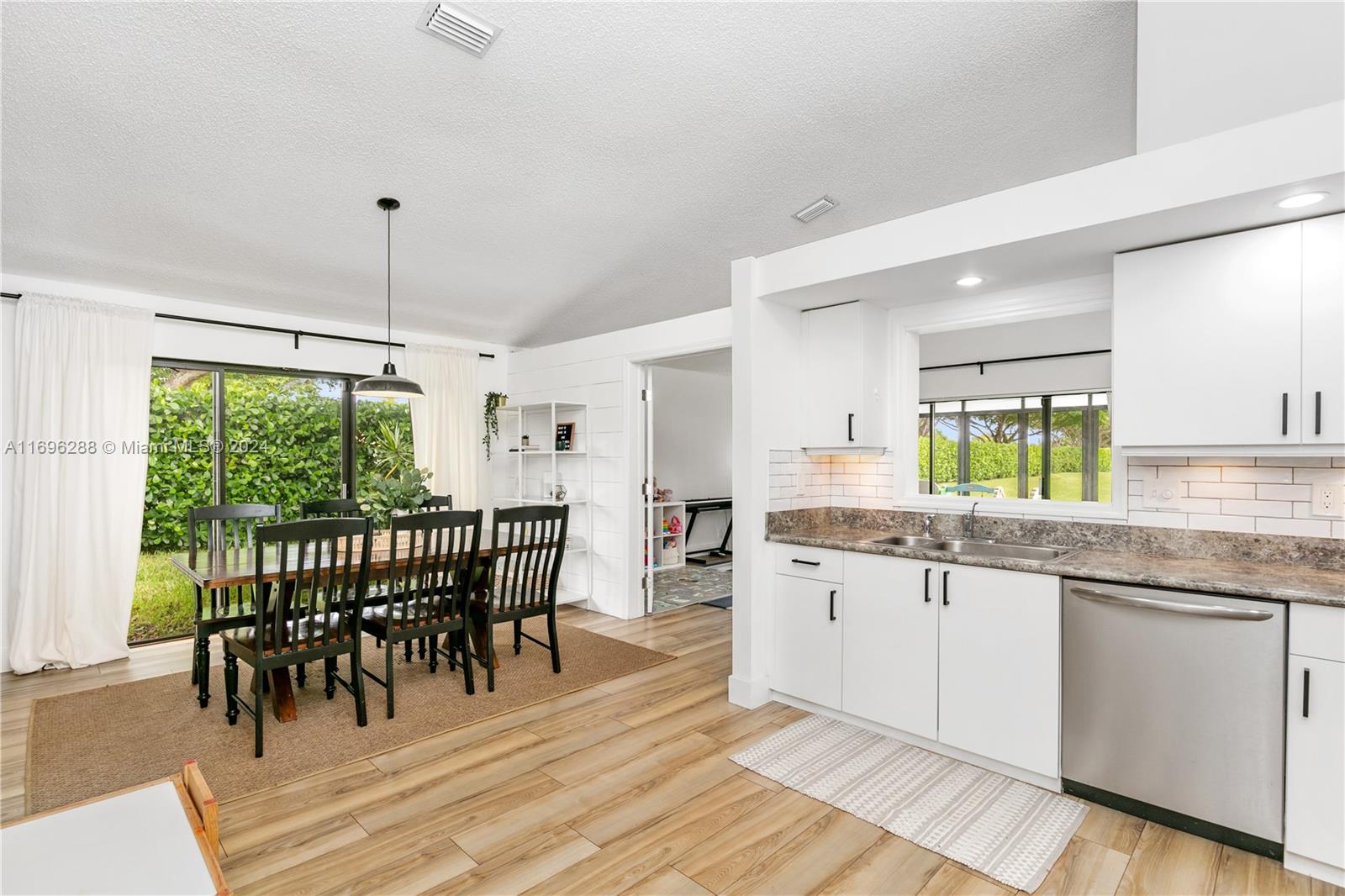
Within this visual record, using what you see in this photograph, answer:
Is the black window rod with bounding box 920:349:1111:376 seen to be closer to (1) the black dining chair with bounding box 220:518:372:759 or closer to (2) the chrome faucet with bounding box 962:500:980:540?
(2) the chrome faucet with bounding box 962:500:980:540

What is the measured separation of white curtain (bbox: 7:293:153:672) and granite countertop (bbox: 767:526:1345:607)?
175 inches

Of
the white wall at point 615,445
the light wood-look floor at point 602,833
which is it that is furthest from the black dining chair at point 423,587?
the white wall at point 615,445

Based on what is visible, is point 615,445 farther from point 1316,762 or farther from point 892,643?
point 1316,762

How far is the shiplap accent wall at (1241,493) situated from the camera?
2.48 m

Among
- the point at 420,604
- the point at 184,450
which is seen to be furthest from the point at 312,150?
the point at 184,450

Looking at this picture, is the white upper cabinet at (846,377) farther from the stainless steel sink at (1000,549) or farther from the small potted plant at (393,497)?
the small potted plant at (393,497)

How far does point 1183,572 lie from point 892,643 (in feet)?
3.64

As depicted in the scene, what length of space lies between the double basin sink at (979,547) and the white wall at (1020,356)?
760 mm

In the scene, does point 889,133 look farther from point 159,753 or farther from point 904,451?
point 159,753

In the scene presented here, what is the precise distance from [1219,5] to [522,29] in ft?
8.45

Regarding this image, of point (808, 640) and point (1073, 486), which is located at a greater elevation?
point (1073, 486)

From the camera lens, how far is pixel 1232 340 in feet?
7.78

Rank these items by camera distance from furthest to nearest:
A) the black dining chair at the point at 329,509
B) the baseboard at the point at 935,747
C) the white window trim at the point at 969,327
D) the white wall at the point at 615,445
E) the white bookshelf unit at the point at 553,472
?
the white bookshelf unit at the point at 553,472
the white wall at the point at 615,445
the black dining chair at the point at 329,509
the white window trim at the point at 969,327
the baseboard at the point at 935,747

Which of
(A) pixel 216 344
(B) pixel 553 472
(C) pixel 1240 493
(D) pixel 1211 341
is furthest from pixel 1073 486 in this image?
(A) pixel 216 344
